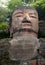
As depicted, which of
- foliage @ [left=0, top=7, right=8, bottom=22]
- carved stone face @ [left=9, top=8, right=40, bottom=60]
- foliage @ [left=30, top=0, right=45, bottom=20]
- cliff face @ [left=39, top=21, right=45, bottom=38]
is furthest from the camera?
foliage @ [left=0, top=7, right=8, bottom=22]

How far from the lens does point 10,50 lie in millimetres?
6688

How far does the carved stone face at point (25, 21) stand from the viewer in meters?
7.15

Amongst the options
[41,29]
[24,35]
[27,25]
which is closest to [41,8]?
[41,29]

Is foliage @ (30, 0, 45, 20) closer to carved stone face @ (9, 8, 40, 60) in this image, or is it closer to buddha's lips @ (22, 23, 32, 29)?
carved stone face @ (9, 8, 40, 60)

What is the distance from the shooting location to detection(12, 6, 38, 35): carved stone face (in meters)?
7.15

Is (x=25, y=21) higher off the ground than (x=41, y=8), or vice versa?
(x=41, y=8)

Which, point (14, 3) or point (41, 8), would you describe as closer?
point (41, 8)

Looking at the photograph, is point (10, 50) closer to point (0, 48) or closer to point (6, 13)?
point (0, 48)

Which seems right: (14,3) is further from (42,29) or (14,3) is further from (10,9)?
(42,29)

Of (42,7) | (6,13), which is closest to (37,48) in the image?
(42,7)

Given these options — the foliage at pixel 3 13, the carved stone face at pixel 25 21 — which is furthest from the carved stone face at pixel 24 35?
the foliage at pixel 3 13

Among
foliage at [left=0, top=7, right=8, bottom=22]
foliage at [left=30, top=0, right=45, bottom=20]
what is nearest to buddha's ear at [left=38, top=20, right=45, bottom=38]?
foliage at [left=30, top=0, right=45, bottom=20]

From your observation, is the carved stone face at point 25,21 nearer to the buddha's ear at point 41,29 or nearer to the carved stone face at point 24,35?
the carved stone face at point 24,35

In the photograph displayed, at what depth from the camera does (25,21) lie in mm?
7137
